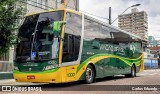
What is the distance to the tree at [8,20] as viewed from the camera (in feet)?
50.7

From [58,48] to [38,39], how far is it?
41.6 inches

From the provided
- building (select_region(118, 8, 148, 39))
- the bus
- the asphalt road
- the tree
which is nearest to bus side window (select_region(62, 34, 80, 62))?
the bus

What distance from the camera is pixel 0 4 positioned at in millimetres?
15219

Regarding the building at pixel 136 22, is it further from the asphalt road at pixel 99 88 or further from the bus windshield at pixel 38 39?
the bus windshield at pixel 38 39

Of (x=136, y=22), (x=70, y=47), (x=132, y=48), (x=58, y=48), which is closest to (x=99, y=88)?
(x=70, y=47)

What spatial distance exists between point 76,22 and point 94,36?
2202 mm

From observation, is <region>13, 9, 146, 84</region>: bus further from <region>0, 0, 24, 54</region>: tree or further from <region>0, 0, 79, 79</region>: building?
<region>0, 0, 79, 79</region>: building

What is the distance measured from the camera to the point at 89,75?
17.2 metres

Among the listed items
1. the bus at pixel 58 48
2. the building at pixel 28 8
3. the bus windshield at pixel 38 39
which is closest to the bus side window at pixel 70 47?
the bus at pixel 58 48

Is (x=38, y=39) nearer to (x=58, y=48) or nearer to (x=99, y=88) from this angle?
(x=58, y=48)

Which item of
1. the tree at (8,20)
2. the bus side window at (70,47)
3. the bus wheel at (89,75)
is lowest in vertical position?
the bus wheel at (89,75)

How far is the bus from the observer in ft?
47.5

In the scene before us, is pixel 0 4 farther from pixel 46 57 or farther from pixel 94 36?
pixel 94 36

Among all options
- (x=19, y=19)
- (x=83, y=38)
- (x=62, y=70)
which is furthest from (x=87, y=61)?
(x=19, y=19)
